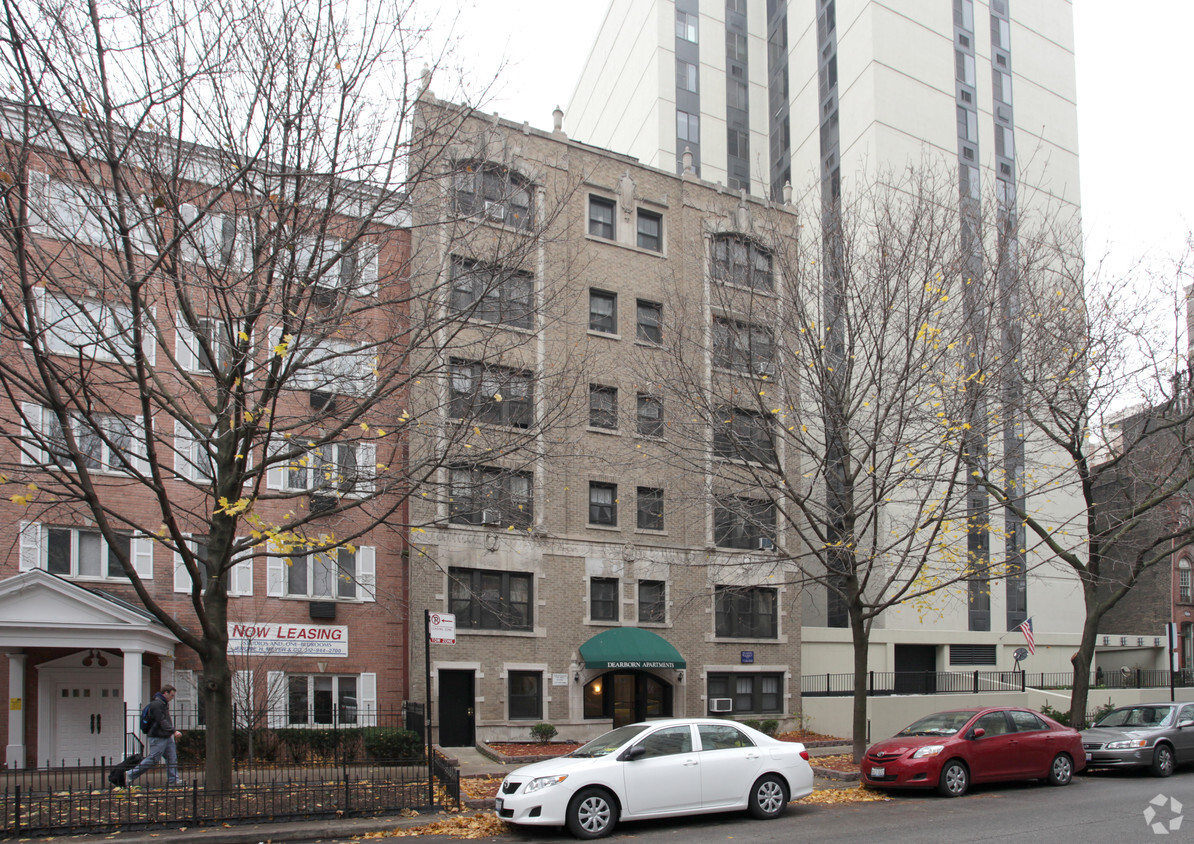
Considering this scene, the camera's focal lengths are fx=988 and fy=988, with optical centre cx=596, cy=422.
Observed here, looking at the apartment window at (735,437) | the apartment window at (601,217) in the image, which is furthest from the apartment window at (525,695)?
the apartment window at (601,217)

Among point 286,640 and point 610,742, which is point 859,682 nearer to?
point 610,742

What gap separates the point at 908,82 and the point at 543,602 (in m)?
29.1

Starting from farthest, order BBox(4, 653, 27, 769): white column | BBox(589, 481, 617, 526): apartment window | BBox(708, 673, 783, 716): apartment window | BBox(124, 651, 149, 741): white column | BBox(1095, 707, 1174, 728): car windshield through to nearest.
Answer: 1. BBox(708, 673, 783, 716): apartment window
2. BBox(589, 481, 617, 526): apartment window
3. BBox(4, 653, 27, 769): white column
4. BBox(124, 651, 149, 741): white column
5. BBox(1095, 707, 1174, 728): car windshield

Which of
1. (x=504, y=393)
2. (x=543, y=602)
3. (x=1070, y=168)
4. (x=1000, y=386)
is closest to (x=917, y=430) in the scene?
(x=1000, y=386)

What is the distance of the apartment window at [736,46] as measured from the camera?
5291 cm

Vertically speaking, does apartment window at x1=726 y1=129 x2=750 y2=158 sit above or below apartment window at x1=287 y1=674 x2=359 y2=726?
above

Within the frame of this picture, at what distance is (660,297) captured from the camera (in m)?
28.6

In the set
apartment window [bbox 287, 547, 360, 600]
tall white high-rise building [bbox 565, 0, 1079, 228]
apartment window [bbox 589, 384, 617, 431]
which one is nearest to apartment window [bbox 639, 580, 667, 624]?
apartment window [bbox 589, 384, 617, 431]

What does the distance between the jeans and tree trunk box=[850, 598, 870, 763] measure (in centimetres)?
1213

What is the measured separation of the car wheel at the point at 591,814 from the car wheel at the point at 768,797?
2.30m

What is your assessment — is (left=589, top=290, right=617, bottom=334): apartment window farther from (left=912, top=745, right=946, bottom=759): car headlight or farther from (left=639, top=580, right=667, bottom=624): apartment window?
(left=912, top=745, right=946, bottom=759): car headlight

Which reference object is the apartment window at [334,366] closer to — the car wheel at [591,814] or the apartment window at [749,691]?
the car wheel at [591,814]

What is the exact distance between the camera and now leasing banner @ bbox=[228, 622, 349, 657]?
22.1 metres

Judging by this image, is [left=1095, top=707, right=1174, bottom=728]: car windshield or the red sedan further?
[left=1095, top=707, right=1174, bottom=728]: car windshield
